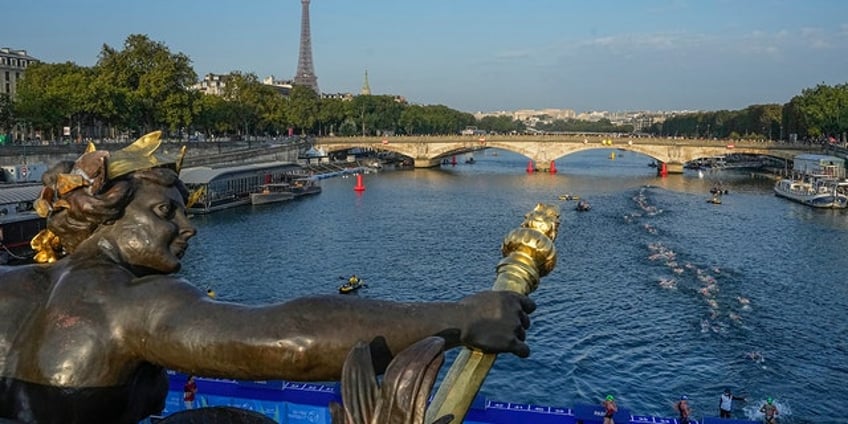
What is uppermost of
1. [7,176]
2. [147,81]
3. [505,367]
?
[147,81]

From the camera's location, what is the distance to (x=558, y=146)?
9000 centimetres

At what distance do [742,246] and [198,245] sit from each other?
27.9 meters

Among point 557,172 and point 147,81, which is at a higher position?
point 147,81

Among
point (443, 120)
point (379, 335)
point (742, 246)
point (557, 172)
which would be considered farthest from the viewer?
point (443, 120)

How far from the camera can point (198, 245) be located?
38.6 metres

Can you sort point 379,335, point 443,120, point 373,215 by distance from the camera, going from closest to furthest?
point 379,335 → point 373,215 → point 443,120

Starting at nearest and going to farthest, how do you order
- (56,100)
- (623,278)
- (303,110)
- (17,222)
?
(17,222) < (623,278) < (56,100) < (303,110)

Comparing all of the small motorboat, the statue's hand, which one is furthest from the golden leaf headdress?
the small motorboat

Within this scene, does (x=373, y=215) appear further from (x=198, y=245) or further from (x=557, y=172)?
(x=557, y=172)

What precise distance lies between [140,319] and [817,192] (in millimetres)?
63325

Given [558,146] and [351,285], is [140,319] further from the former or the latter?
[558,146]

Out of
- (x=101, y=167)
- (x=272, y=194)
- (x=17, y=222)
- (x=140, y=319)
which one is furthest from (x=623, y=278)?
(x=272, y=194)

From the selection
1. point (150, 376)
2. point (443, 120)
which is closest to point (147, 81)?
point (150, 376)

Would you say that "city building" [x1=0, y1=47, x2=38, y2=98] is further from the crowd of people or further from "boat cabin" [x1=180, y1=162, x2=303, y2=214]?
the crowd of people
